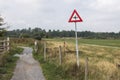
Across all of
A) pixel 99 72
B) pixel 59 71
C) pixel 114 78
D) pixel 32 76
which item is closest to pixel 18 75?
pixel 32 76

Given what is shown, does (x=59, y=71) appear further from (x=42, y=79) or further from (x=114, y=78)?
(x=114, y=78)

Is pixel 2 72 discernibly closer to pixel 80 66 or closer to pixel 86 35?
pixel 80 66

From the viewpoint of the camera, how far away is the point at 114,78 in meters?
11.2

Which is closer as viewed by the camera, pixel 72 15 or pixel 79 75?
pixel 79 75

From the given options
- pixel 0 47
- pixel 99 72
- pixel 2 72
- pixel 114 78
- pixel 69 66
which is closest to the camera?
pixel 114 78

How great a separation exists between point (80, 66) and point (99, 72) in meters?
1.70

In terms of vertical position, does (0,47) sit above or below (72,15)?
below

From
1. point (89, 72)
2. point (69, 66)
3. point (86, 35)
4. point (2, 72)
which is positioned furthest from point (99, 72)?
point (86, 35)

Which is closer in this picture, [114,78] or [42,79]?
[114,78]

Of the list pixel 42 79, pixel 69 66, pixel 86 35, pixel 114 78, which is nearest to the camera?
pixel 114 78

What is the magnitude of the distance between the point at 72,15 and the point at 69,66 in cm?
243

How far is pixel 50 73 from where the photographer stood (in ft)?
51.7

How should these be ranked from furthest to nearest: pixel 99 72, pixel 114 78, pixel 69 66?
pixel 69 66 → pixel 99 72 → pixel 114 78

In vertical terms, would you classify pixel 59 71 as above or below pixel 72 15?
below
